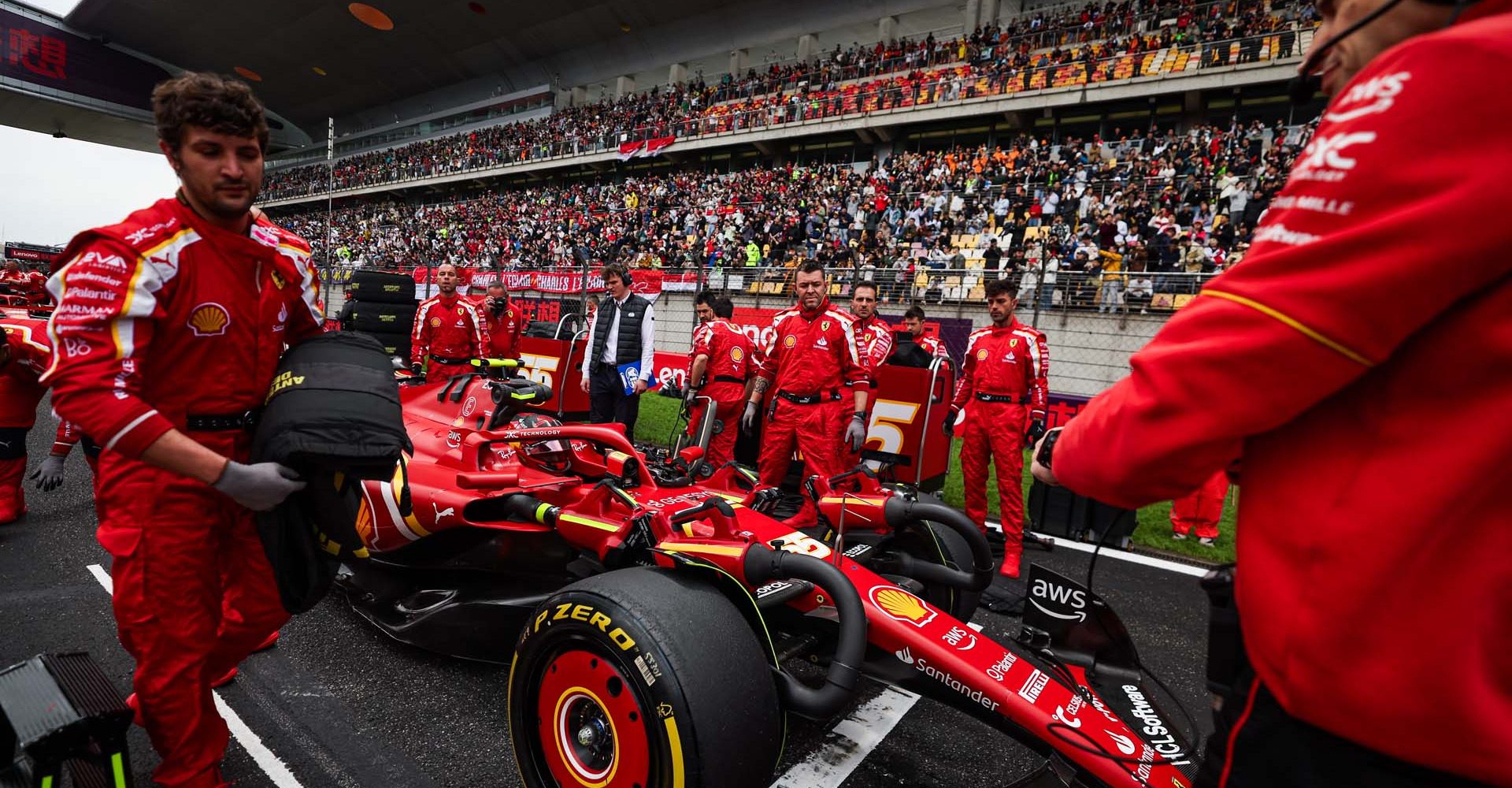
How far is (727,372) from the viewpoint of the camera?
6.77 metres

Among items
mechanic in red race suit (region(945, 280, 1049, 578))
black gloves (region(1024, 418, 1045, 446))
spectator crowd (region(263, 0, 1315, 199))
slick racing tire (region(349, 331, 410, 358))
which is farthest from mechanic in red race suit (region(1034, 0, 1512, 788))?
spectator crowd (region(263, 0, 1315, 199))

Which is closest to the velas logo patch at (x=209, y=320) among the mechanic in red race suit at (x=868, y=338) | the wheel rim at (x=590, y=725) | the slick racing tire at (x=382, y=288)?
the wheel rim at (x=590, y=725)

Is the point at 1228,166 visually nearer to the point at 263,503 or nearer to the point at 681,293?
the point at 681,293

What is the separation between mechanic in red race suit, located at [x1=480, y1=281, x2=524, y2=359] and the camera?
7.92 m

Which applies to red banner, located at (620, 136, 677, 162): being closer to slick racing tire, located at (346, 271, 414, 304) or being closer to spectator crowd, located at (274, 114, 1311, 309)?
spectator crowd, located at (274, 114, 1311, 309)

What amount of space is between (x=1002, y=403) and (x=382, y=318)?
791cm

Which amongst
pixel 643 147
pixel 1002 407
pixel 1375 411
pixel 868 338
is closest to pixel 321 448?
pixel 1375 411

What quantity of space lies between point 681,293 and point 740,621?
43.3ft

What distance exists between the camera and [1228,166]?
14.4 meters

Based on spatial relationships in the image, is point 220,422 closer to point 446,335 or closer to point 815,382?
point 815,382

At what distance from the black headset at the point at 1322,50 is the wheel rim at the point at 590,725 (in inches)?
70.7

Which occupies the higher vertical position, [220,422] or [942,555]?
[220,422]

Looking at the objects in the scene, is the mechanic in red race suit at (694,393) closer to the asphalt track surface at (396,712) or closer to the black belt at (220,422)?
the asphalt track surface at (396,712)

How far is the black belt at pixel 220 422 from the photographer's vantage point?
1903mm
